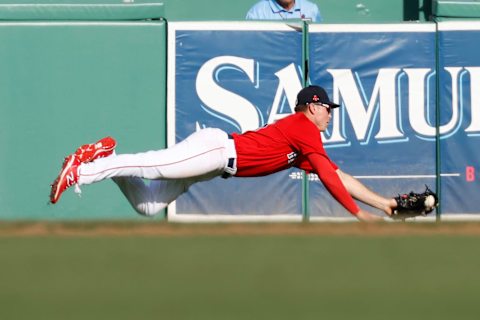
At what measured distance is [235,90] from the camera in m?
10.9

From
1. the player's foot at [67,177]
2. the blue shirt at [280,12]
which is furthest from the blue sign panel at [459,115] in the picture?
the player's foot at [67,177]

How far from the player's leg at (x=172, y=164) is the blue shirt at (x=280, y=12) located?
3.16 meters

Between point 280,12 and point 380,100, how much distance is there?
139cm

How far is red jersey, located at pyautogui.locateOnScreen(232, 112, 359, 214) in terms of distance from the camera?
843cm

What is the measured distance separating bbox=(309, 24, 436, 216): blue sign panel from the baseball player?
201 cm

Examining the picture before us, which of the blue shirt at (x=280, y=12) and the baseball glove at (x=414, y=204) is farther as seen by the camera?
the blue shirt at (x=280, y=12)

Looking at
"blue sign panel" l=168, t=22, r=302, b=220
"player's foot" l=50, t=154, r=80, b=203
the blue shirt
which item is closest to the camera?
"player's foot" l=50, t=154, r=80, b=203

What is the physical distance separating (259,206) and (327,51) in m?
1.63

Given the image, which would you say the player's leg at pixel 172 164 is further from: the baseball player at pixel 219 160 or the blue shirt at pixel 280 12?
the blue shirt at pixel 280 12

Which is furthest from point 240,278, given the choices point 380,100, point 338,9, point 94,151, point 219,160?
point 338,9

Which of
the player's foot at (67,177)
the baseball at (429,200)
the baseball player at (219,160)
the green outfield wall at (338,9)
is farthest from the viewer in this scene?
the green outfield wall at (338,9)

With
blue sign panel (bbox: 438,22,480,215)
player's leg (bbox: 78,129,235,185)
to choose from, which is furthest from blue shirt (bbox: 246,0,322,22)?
player's leg (bbox: 78,129,235,185)

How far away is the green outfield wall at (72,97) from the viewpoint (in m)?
10.6

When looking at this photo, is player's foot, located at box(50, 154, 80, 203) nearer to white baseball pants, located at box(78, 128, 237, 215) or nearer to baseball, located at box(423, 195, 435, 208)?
white baseball pants, located at box(78, 128, 237, 215)
